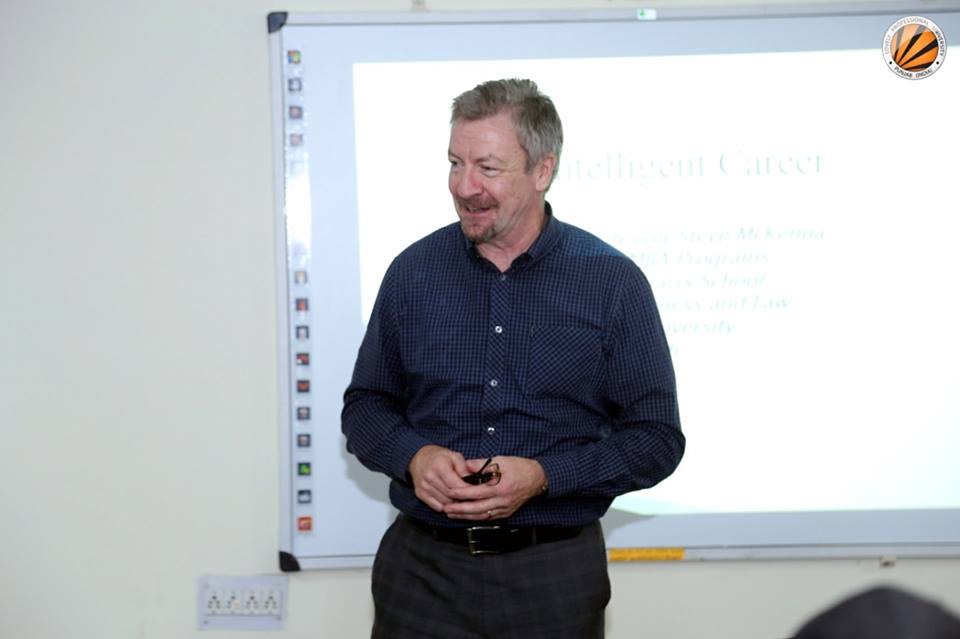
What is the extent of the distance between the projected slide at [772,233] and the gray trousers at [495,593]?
99 centimetres

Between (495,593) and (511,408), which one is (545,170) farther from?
(495,593)

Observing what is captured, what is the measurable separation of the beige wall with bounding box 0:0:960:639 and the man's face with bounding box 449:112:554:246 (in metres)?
1.18

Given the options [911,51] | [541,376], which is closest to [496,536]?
[541,376]

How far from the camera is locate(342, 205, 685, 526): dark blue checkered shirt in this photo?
221 centimetres

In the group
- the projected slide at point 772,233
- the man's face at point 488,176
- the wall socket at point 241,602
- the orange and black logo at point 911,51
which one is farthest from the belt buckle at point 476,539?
the orange and black logo at point 911,51

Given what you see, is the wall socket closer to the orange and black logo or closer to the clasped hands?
the clasped hands

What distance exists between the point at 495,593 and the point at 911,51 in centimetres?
205

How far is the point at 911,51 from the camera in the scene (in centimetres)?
317

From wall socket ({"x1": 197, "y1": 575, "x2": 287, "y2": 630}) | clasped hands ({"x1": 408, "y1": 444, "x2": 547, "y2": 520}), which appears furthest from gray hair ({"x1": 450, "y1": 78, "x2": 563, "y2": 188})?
wall socket ({"x1": 197, "y1": 575, "x2": 287, "y2": 630})

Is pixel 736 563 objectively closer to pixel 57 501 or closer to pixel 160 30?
pixel 57 501

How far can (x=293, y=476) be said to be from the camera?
3.19 meters

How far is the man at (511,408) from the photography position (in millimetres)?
2154

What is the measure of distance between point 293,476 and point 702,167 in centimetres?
148

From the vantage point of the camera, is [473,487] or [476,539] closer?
[473,487]
